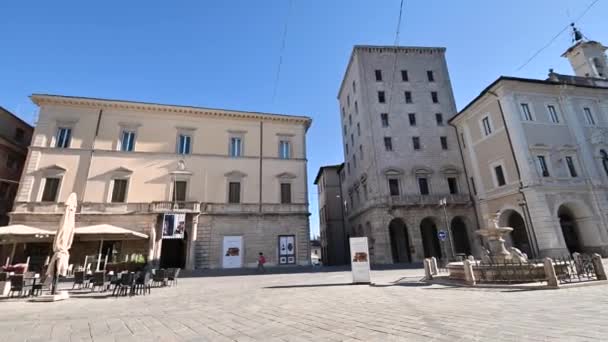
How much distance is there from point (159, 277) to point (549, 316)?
12606 millimetres

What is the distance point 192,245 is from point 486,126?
26190 millimetres

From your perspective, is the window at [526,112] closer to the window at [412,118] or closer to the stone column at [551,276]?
the window at [412,118]

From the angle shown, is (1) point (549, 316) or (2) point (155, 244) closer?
(1) point (549, 316)

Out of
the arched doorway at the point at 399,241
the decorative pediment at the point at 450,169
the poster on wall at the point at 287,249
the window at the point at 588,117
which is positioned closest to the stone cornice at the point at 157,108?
the poster on wall at the point at 287,249

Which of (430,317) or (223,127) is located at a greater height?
(223,127)

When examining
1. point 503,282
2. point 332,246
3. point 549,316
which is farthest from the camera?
point 332,246

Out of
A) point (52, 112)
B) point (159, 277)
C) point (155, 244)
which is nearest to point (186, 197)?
point (155, 244)

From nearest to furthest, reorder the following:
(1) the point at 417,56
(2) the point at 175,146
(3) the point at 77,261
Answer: (3) the point at 77,261, (2) the point at 175,146, (1) the point at 417,56

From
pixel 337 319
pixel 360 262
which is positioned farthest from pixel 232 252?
pixel 337 319

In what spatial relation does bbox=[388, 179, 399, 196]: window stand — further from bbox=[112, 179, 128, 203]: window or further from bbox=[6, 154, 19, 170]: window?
bbox=[6, 154, 19, 170]: window

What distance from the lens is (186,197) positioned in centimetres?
2130

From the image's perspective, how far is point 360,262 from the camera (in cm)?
1120

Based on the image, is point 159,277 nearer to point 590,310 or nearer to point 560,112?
point 590,310

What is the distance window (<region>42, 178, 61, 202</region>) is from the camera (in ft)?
64.2
